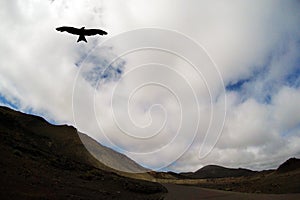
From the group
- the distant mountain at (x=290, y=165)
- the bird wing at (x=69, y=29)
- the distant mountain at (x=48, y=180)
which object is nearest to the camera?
the bird wing at (x=69, y=29)

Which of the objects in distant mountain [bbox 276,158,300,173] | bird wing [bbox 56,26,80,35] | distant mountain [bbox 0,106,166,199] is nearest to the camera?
bird wing [bbox 56,26,80,35]

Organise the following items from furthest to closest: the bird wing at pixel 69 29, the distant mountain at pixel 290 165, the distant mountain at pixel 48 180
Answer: the distant mountain at pixel 290 165 → the distant mountain at pixel 48 180 → the bird wing at pixel 69 29

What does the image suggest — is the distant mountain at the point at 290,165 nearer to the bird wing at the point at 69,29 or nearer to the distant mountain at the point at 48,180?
the distant mountain at the point at 48,180

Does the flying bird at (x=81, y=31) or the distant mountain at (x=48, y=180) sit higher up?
the flying bird at (x=81, y=31)

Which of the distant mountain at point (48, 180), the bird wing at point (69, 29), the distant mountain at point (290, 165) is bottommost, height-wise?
the distant mountain at point (48, 180)

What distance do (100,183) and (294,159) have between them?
263ft

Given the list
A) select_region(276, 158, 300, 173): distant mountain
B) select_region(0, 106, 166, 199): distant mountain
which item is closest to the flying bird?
select_region(0, 106, 166, 199): distant mountain

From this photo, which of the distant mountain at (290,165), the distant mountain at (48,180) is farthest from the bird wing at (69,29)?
the distant mountain at (290,165)

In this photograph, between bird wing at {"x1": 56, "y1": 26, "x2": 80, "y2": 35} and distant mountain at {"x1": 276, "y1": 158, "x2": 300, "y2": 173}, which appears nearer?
bird wing at {"x1": 56, "y1": 26, "x2": 80, "y2": 35}

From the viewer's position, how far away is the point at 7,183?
59.9 ft

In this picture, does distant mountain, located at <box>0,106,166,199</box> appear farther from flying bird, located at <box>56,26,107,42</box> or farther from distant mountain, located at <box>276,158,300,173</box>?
distant mountain, located at <box>276,158,300,173</box>

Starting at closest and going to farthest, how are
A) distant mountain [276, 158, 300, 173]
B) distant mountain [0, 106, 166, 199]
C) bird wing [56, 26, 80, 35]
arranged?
bird wing [56, 26, 80, 35] → distant mountain [0, 106, 166, 199] → distant mountain [276, 158, 300, 173]

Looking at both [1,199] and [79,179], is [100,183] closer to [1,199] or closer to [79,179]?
[79,179]

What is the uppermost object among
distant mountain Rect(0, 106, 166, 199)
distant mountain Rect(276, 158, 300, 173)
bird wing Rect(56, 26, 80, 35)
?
distant mountain Rect(276, 158, 300, 173)
